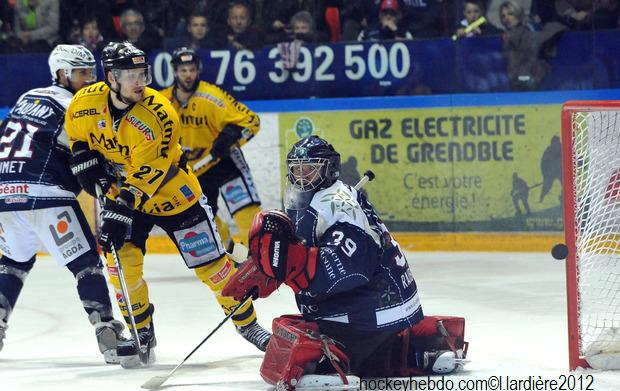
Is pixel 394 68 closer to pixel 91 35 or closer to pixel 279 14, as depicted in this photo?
pixel 279 14

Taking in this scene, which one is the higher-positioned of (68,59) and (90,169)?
(68,59)

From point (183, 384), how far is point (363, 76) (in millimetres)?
4703

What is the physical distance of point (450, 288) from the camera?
24.7ft

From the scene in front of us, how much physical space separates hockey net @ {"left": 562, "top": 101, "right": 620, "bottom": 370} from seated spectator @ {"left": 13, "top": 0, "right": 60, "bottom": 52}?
525 cm

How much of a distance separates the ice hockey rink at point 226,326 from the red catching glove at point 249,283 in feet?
1.11

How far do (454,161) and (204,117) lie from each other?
6.40 ft

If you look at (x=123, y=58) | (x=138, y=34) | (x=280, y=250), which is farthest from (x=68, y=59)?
(x=138, y=34)

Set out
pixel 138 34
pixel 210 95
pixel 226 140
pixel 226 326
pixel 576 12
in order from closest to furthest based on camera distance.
Answer: pixel 226 326, pixel 226 140, pixel 210 95, pixel 576 12, pixel 138 34

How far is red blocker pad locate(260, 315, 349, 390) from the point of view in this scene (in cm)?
464

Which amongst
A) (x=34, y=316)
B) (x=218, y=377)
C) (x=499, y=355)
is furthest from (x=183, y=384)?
(x=34, y=316)

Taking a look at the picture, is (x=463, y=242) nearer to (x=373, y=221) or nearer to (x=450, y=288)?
(x=450, y=288)

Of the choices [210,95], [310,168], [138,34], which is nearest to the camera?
[310,168]

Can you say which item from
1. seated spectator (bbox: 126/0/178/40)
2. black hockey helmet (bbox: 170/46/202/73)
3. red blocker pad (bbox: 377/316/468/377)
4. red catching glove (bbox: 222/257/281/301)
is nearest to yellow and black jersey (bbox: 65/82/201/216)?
red catching glove (bbox: 222/257/281/301)

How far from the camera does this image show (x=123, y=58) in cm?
542
